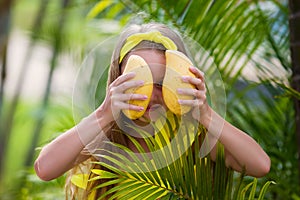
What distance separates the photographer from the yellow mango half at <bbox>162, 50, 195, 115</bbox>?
0.95 metres

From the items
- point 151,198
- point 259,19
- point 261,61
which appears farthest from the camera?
point 261,61

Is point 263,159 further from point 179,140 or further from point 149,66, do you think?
point 149,66

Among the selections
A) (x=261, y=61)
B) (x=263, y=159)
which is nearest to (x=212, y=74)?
(x=263, y=159)

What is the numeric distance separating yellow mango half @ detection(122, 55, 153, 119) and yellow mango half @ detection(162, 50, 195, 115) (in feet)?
0.07

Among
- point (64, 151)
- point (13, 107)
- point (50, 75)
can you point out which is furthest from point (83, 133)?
point (13, 107)

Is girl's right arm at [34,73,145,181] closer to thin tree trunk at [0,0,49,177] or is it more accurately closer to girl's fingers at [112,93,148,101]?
girl's fingers at [112,93,148,101]

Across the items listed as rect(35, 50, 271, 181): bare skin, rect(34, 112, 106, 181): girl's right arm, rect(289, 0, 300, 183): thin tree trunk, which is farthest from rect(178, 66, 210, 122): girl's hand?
rect(289, 0, 300, 183): thin tree trunk

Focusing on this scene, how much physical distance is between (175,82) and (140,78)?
0.16ft

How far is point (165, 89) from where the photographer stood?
37.5 inches

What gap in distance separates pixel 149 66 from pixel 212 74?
1.19 ft

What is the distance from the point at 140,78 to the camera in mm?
954

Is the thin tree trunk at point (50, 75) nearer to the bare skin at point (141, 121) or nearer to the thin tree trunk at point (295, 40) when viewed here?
the thin tree trunk at point (295, 40)

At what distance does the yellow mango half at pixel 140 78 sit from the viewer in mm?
954

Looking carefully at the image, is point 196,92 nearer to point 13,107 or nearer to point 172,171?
point 172,171
